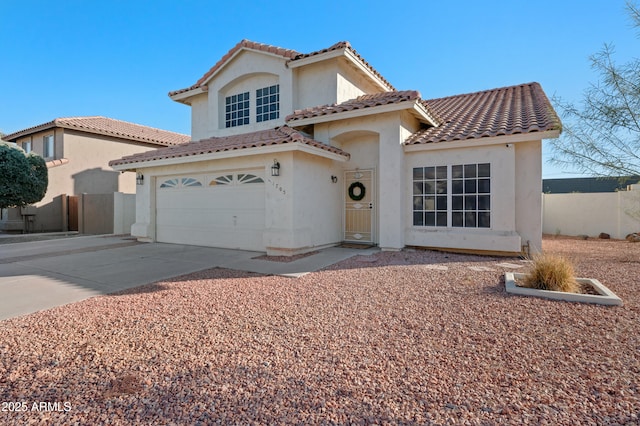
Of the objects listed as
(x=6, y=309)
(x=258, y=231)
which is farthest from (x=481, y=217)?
(x=6, y=309)

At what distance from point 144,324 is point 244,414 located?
8.59ft

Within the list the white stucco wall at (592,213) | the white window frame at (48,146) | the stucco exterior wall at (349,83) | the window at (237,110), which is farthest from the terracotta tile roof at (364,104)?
the white window frame at (48,146)

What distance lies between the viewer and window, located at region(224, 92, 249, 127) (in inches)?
580

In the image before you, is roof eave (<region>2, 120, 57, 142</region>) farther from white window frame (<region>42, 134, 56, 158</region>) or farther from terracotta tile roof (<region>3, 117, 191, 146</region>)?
white window frame (<region>42, 134, 56, 158</region>)

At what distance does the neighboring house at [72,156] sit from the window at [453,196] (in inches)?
826

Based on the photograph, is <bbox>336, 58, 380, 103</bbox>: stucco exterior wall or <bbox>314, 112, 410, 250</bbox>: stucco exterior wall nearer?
<bbox>314, 112, 410, 250</bbox>: stucco exterior wall

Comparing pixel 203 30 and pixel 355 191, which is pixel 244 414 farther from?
pixel 203 30

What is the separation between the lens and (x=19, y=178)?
1681 centimetres

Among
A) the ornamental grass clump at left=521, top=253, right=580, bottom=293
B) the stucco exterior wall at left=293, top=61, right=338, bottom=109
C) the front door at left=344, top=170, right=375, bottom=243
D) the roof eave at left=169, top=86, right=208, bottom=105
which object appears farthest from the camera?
the roof eave at left=169, top=86, right=208, bottom=105

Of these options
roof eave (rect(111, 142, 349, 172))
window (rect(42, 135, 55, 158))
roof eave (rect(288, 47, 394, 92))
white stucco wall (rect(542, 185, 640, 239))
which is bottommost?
white stucco wall (rect(542, 185, 640, 239))

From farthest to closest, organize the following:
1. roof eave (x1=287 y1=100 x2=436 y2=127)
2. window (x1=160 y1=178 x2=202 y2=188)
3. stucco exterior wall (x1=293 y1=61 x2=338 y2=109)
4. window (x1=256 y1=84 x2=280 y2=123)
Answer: window (x1=256 y1=84 x2=280 y2=123), window (x1=160 y1=178 x2=202 y2=188), stucco exterior wall (x1=293 y1=61 x2=338 y2=109), roof eave (x1=287 y1=100 x2=436 y2=127)

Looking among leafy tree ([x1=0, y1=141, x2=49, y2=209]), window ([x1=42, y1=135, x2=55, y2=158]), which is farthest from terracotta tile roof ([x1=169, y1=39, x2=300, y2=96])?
window ([x1=42, y1=135, x2=55, y2=158])

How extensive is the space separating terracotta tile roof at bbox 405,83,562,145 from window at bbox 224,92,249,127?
7671 millimetres

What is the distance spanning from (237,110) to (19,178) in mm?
12265
